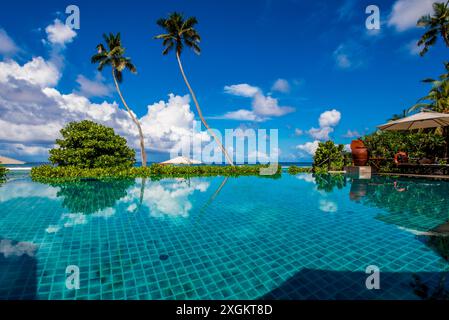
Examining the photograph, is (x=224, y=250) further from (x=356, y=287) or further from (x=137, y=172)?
(x=137, y=172)

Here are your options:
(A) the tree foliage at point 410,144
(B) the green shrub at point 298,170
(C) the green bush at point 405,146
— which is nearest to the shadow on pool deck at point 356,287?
(C) the green bush at point 405,146

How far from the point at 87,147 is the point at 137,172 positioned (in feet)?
14.5

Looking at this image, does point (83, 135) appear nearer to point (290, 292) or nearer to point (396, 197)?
point (290, 292)

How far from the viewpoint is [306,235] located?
4.71 m

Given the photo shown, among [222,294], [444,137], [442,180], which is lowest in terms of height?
[222,294]

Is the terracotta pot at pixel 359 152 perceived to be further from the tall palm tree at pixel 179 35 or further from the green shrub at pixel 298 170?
the tall palm tree at pixel 179 35

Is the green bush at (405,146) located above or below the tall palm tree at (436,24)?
below

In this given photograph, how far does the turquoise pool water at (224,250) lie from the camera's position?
279cm

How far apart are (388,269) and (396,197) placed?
21.8 feet

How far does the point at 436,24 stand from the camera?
17.0m

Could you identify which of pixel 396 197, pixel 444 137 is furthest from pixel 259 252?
pixel 444 137

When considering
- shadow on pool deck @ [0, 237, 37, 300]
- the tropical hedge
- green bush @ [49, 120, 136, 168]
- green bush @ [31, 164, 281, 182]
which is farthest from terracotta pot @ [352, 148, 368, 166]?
green bush @ [49, 120, 136, 168]

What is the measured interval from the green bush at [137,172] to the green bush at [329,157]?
12.8ft

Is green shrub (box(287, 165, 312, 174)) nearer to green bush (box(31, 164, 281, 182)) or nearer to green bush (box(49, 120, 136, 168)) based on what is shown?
green bush (box(31, 164, 281, 182))
